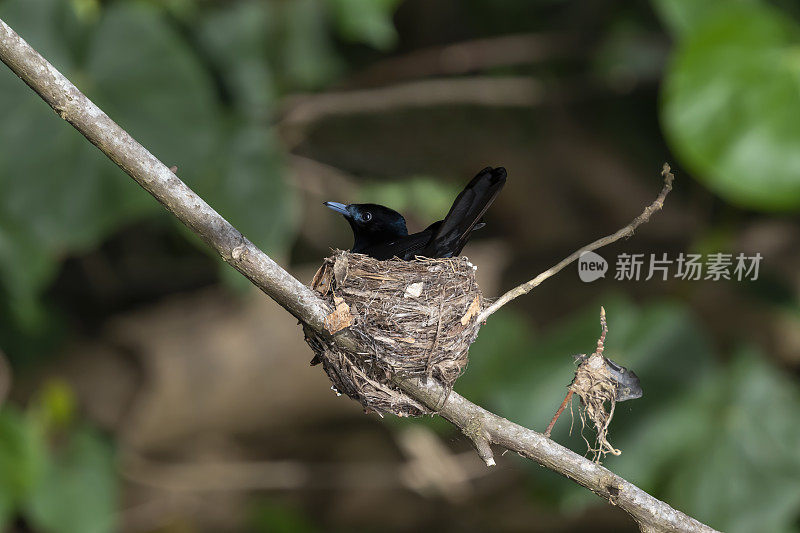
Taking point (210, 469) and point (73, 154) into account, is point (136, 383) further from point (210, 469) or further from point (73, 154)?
point (73, 154)

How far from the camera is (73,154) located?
10.7 ft

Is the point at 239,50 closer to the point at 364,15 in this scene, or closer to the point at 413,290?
the point at 364,15

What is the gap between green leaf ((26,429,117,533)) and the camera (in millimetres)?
4090

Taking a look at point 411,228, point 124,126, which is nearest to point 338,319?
point 124,126

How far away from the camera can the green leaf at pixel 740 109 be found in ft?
8.97

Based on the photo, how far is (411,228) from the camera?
3.64m

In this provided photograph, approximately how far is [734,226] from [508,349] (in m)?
1.10

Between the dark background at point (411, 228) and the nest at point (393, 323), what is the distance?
5.00 feet

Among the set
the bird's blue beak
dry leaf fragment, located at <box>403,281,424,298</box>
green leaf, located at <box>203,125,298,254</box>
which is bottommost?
dry leaf fragment, located at <box>403,281,424,298</box>

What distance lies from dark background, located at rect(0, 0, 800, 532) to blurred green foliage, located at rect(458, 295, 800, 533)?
0.01m

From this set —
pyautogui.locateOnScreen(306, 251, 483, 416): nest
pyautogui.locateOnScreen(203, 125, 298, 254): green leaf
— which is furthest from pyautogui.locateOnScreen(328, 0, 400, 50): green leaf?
pyautogui.locateOnScreen(306, 251, 483, 416): nest

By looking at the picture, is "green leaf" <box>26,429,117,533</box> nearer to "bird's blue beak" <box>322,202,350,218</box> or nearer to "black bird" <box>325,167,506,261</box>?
"black bird" <box>325,167,506,261</box>

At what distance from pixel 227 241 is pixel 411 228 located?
264cm

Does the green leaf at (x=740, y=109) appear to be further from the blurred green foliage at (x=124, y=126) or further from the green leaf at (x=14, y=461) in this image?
the green leaf at (x=14, y=461)
